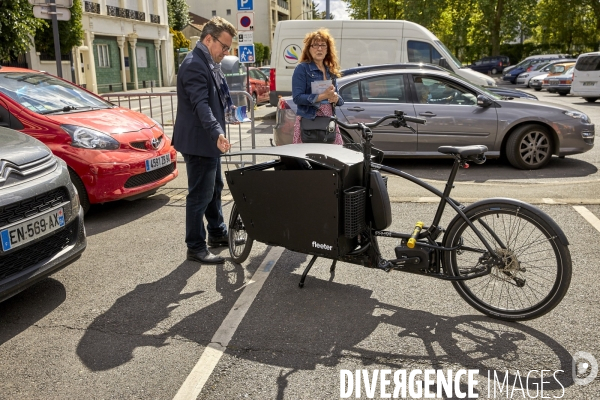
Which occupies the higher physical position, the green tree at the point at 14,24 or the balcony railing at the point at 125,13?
the balcony railing at the point at 125,13

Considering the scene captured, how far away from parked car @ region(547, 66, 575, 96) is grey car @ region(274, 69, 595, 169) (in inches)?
781

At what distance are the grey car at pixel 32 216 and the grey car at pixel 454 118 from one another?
509cm

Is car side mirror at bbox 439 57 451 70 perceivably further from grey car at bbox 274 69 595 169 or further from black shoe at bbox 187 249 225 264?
black shoe at bbox 187 249 225 264

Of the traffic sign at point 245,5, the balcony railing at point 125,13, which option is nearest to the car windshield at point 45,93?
the traffic sign at point 245,5

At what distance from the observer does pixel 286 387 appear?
10.5ft

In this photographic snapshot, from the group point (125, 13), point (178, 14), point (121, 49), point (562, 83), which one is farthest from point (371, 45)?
point (178, 14)

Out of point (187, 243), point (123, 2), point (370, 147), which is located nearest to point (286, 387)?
point (370, 147)

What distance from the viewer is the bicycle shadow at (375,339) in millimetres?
3400

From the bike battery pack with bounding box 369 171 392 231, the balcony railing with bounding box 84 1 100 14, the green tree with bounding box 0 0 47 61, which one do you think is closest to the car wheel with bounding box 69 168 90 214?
the bike battery pack with bounding box 369 171 392 231

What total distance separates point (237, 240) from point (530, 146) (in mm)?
5635

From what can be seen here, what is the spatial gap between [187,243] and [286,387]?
90.7 inches

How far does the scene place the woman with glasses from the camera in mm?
5164

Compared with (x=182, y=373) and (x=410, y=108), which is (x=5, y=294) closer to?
(x=182, y=373)

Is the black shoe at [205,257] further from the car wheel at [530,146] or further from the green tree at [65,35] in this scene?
the green tree at [65,35]
